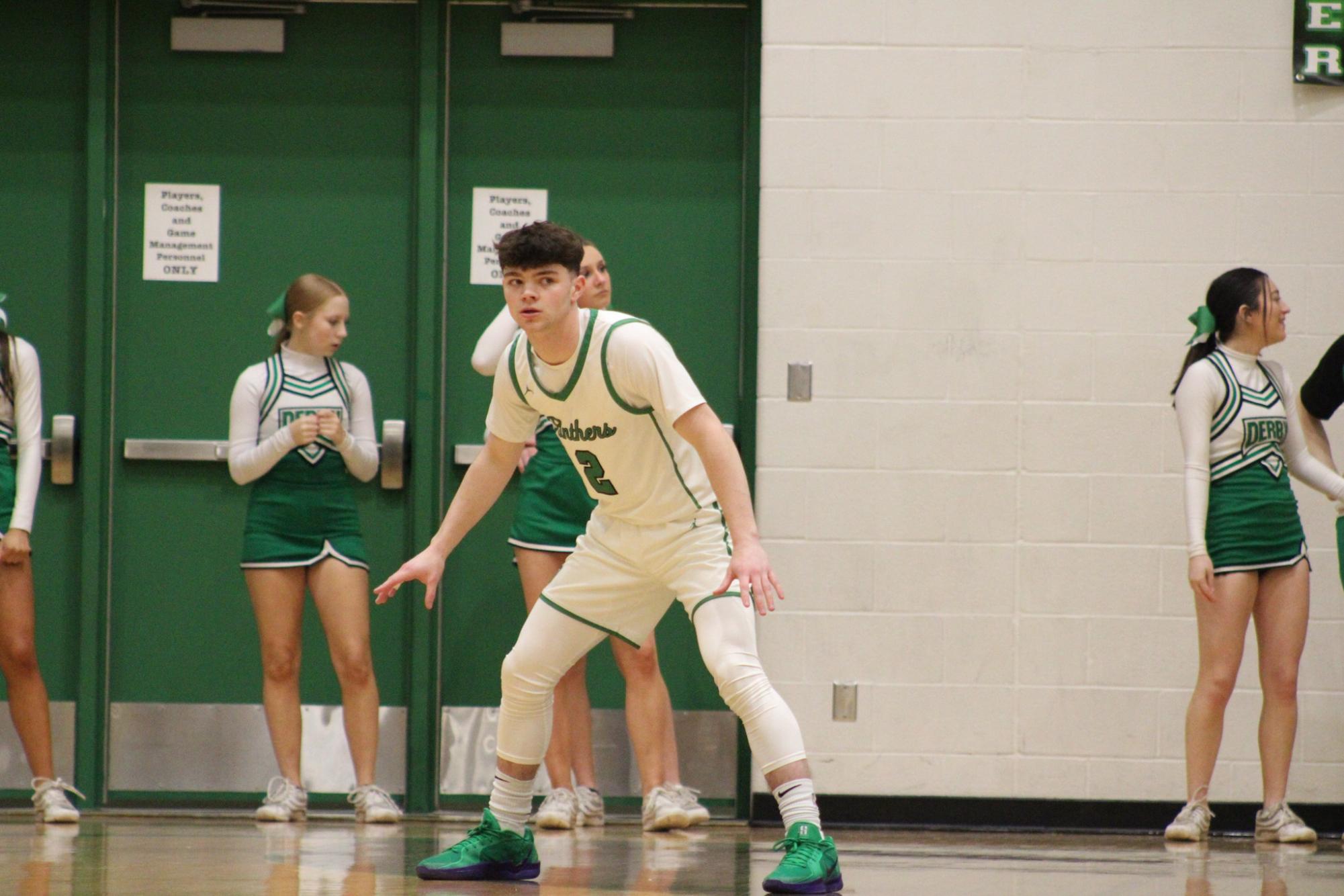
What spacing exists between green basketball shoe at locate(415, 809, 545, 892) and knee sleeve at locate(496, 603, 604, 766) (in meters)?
0.16

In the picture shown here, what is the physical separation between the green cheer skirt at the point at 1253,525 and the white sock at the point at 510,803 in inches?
88.8

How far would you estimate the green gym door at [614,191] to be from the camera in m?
5.21

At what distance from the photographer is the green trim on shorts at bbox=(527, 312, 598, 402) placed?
127 inches

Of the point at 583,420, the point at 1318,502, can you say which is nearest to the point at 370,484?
the point at 583,420

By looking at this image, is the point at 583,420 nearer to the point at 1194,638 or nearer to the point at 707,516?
the point at 707,516

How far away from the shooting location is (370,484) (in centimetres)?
521

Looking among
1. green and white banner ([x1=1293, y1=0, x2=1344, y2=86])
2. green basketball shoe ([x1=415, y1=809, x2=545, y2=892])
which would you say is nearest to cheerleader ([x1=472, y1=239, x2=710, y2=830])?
green basketball shoe ([x1=415, y1=809, x2=545, y2=892])

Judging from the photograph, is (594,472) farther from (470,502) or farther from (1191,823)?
(1191,823)

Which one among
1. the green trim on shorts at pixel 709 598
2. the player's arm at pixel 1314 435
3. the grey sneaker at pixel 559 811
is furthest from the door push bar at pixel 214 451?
the player's arm at pixel 1314 435

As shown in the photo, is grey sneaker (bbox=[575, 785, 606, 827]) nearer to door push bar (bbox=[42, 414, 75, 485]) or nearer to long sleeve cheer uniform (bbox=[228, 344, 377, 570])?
long sleeve cheer uniform (bbox=[228, 344, 377, 570])

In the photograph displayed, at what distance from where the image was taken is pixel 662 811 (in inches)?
176

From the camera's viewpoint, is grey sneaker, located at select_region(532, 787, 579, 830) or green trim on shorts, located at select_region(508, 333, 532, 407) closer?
green trim on shorts, located at select_region(508, 333, 532, 407)

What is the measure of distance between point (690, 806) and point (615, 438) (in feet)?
5.83

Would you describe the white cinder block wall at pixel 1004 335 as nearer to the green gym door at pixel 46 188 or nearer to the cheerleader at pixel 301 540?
the cheerleader at pixel 301 540
